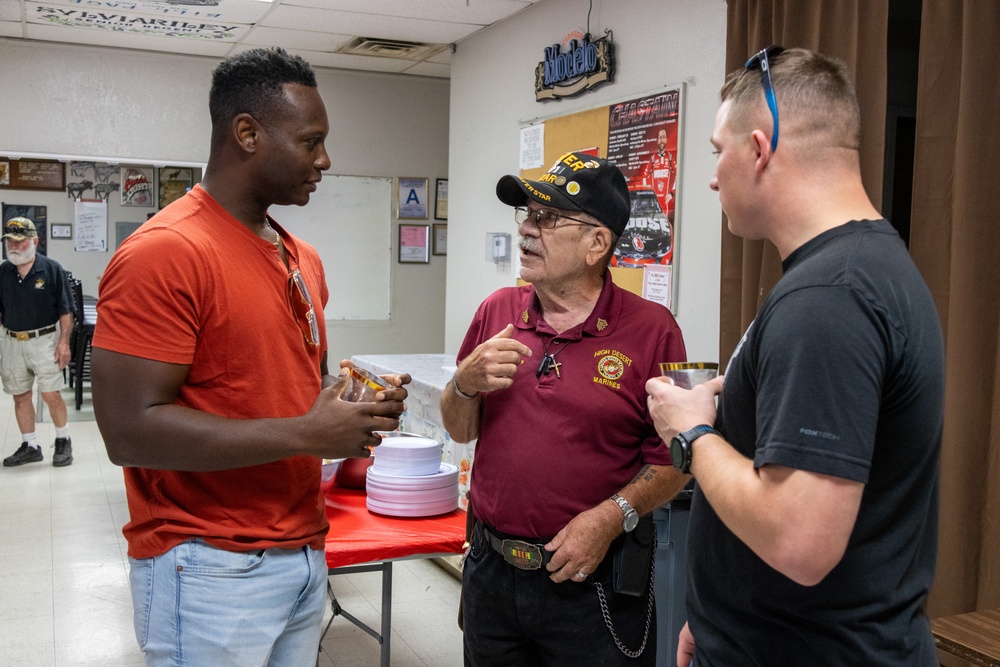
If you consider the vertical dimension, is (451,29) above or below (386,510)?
above

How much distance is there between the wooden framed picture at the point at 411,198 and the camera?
26.7 ft

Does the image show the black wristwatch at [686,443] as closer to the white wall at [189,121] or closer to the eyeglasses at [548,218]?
the eyeglasses at [548,218]

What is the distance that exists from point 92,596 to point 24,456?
115 inches

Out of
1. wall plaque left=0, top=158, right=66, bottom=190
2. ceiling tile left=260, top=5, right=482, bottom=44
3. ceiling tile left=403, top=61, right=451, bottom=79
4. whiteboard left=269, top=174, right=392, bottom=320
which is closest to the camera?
ceiling tile left=260, top=5, right=482, bottom=44

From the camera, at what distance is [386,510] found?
2834mm

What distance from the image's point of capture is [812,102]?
48.6 inches

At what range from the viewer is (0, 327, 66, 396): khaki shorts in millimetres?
6586

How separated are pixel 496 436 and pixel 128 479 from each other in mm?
789

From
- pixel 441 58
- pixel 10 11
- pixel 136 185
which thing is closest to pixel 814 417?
pixel 10 11

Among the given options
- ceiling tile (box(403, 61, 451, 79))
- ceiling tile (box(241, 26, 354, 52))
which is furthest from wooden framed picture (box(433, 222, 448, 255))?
ceiling tile (box(241, 26, 354, 52))

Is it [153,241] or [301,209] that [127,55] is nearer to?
[301,209]

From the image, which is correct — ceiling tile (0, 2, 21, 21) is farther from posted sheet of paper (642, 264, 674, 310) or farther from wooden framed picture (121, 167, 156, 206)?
posted sheet of paper (642, 264, 674, 310)

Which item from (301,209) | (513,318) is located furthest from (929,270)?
(301,209)

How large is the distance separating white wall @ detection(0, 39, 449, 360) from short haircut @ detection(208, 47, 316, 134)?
600 centimetres
